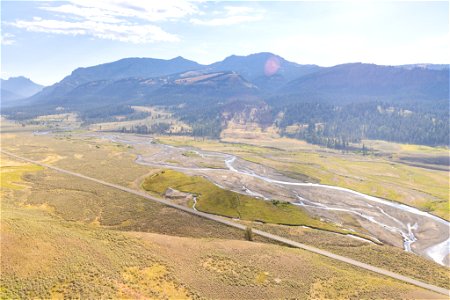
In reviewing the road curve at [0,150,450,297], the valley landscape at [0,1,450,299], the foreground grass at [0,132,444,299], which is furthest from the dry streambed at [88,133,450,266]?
the foreground grass at [0,132,444,299]

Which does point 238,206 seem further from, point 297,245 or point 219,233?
point 297,245

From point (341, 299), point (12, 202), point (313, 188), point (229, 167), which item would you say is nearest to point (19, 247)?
point (12, 202)

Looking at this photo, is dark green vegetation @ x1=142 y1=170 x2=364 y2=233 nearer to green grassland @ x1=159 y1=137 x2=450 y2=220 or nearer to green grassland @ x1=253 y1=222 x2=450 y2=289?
green grassland @ x1=253 y1=222 x2=450 y2=289

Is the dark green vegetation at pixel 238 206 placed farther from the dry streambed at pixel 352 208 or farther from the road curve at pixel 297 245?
the dry streambed at pixel 352 208

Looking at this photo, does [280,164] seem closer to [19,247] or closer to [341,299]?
[341,299]

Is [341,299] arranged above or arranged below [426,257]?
above

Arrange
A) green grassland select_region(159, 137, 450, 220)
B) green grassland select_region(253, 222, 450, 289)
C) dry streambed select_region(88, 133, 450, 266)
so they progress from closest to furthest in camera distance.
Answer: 1. green grassland select_region(253, 222, 450, 289)
2. dry streambed select_region(88, 133, 450, 266)
3. green grassland select_region(159, 137, 450, 220)

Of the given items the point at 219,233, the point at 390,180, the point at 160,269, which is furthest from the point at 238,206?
the point at 390,180

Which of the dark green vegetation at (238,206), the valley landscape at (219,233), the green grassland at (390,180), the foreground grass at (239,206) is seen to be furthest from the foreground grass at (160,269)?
the green grassland at (390,180)

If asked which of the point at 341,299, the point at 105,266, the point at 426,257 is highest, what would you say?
the point at 105,266
